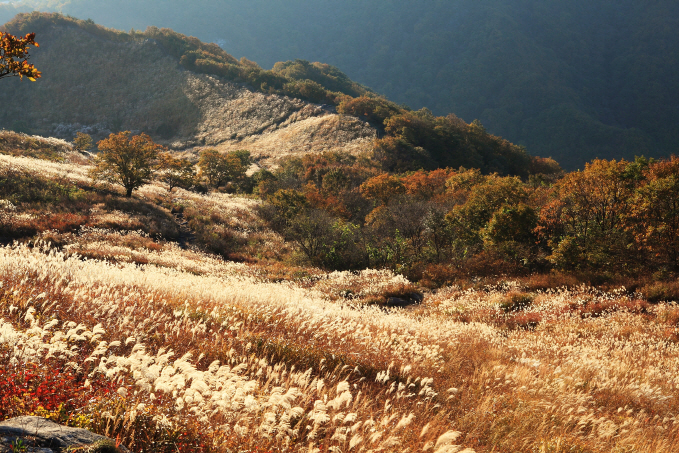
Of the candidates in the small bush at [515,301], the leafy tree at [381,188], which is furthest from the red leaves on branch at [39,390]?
the leafy tree at [381,188]

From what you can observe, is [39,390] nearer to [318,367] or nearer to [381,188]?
[318,367]

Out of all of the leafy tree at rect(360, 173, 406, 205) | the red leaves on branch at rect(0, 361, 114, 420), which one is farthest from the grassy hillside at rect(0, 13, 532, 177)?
the red leaves on branch at rect(0, 361, 114, 420)

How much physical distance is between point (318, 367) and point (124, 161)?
30207 millimetres

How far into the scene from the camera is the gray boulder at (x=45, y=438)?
6.22 ft

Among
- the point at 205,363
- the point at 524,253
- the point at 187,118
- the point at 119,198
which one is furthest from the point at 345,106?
the point at 205,363

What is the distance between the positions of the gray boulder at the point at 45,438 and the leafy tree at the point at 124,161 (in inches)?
1219

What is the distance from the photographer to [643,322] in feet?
35.4

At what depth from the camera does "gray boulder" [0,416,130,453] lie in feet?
6.22

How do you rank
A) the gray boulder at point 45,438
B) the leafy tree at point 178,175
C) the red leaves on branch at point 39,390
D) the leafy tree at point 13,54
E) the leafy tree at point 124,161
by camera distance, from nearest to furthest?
the gray boulder at point 45,438 → the red leaves on branch at point 39,390 → the leafy tree at point 13,54 → the leafy tree at point 124,161 → the leafy tree at point 178,175

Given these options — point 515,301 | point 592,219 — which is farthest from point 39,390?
point 592,219

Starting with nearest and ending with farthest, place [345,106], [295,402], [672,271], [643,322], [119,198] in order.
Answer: [295,402], [643,322], [672,271], [119,198], [345,106]

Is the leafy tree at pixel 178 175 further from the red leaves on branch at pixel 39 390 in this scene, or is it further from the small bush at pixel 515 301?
the red leaves on branch at pixel 39 390

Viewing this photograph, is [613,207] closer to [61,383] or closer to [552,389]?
[552,389]

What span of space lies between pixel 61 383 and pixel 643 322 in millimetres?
13897
